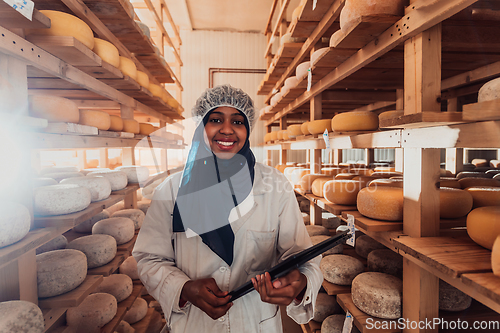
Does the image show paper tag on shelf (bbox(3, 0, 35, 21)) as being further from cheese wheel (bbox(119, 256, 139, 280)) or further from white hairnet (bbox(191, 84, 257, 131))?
cheese wheel (bbox(119, 256, 139, 280))

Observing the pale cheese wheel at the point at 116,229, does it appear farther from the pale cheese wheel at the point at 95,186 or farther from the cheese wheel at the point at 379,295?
the cheese wheel at the point at 379,295

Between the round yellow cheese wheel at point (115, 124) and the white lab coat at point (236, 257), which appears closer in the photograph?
the white lab coat at point (236, 257)

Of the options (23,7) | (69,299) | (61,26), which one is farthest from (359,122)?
(69,299)

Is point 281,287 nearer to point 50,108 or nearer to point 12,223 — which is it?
point 12,223

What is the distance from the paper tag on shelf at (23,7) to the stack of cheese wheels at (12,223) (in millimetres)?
689

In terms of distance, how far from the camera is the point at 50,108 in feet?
4.54

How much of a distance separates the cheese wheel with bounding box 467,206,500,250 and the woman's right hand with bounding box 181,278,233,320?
0.87 metres

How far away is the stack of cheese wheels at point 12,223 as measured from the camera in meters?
0.92

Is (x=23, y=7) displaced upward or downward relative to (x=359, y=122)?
upward

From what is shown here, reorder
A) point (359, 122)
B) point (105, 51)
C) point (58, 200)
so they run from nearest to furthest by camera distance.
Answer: point (58, 200) < point (359, 122) < point (105, 51)

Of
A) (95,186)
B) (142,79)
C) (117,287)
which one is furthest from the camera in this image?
(142,79)

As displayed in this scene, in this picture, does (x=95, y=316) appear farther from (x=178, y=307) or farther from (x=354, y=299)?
(x=354, y=299)

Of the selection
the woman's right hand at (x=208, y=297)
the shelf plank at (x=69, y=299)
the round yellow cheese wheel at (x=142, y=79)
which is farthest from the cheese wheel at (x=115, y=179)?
the woman's right hand at (x=208, y=297)

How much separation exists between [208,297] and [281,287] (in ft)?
0.83
